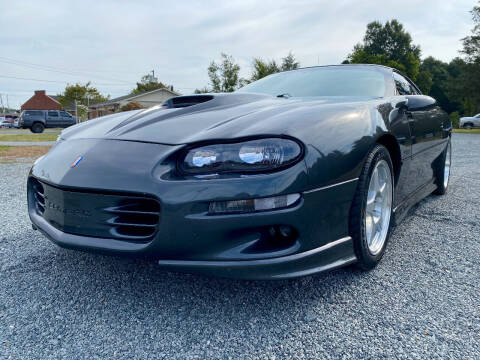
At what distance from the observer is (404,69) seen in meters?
40.7

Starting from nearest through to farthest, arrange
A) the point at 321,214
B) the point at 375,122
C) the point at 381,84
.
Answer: the point at 321,214 < the point at 375,122 < the point at 381,84

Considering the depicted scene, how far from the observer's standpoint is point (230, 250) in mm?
1535

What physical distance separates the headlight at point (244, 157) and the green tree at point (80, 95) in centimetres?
5223

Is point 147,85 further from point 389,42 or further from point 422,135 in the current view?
point 422,135

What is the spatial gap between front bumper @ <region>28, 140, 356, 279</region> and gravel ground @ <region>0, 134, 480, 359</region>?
260 millimetres

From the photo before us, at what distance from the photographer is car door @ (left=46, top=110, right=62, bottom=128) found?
1088 inches

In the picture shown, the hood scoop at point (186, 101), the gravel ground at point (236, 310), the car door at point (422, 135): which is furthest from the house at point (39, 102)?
the gravel ground at point (236, 310)

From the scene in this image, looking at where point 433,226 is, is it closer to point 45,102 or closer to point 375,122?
point 375,122

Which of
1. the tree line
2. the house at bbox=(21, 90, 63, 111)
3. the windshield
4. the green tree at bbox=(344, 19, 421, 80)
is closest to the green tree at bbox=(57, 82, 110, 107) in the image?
the tree line

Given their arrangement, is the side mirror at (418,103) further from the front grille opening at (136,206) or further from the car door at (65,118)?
the car door at (65,118)

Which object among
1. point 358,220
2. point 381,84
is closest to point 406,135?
point 381,84

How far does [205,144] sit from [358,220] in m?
0.83

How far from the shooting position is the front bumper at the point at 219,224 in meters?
1.50

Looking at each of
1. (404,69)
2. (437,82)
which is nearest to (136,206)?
(404,69)
